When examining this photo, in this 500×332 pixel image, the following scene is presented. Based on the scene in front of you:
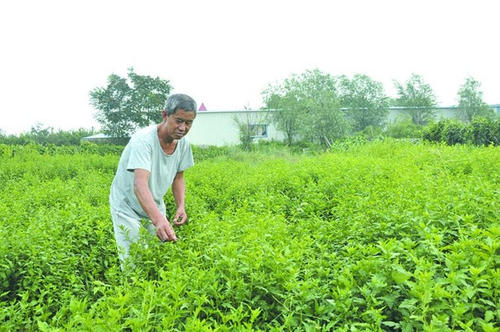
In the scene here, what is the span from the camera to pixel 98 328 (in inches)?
71.6

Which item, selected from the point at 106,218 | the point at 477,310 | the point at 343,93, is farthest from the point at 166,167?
the point at 343,93

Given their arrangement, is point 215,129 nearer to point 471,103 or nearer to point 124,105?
point 124,105

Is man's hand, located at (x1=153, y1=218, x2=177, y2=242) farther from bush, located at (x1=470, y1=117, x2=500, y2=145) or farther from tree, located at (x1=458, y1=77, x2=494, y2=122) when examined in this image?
tree, located at (x1=458, y1=77, x2=494, y2=122)

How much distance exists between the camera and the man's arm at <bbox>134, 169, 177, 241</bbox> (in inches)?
116

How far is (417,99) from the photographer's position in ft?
139

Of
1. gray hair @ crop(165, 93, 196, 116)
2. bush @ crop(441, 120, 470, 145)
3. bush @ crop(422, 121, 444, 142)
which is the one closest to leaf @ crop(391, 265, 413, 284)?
gray hair @ crop(165, 93, 196, 116)

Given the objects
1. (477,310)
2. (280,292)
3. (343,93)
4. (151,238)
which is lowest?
(477,310)

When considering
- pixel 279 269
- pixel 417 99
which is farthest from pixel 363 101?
pixel 279 269

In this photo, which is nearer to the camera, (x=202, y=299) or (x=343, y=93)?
(x=202, y=299)

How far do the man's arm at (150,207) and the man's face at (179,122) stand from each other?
1.34 feet

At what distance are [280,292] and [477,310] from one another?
3.39 feet

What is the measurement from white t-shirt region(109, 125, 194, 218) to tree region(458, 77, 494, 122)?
1714 inches

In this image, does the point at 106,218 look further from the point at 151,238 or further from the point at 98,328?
the point at 98,328

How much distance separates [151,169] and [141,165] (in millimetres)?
305
